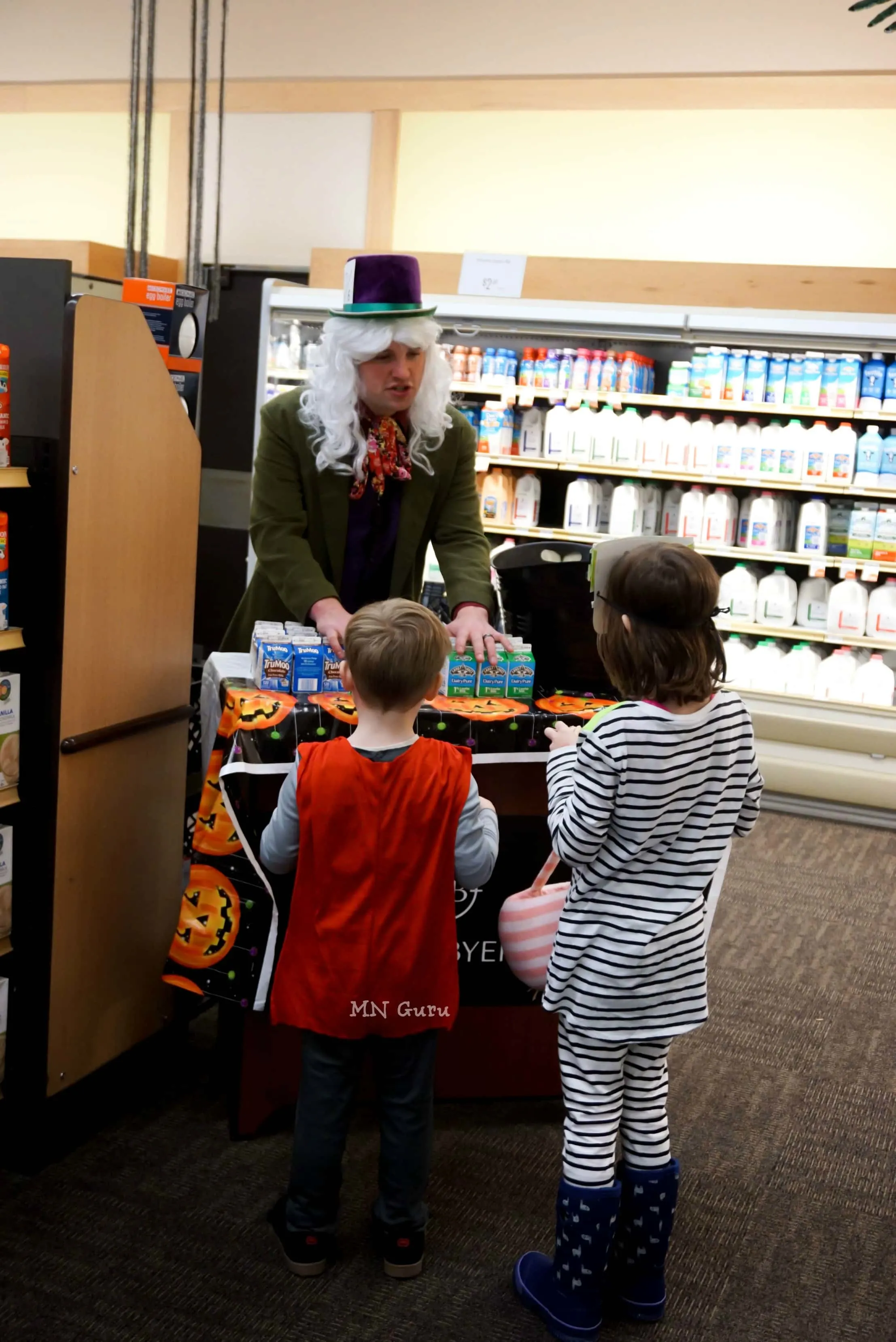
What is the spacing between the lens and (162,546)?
277cm

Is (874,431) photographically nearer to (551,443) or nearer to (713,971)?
(551,443)

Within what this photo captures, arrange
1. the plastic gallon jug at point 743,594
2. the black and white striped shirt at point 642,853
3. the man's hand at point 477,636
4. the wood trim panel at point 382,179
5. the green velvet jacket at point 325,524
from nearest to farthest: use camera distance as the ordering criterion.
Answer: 1. the black and white striped shirt at point 642,853
2. the man's hand at point 477,636
3. the green velvet jacket at point 325,524
4. the plastic gallon jug at point 743,594
5. the wood trim panel at point 382,179

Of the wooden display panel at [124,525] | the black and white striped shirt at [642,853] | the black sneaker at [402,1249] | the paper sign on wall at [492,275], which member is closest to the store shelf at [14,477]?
the wooden display panel at [124,525]

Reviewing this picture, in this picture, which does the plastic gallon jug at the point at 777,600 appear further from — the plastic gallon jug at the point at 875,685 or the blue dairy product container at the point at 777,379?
the blue dairy product container at the point at 777,379

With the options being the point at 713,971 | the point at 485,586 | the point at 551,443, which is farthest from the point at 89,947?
the point at 551,443

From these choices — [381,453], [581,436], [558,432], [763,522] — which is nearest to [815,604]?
[763,522]

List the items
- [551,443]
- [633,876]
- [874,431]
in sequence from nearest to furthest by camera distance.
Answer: [633,876]
[874,431]
[551,443]

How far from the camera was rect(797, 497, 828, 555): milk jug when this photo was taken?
19.2ft

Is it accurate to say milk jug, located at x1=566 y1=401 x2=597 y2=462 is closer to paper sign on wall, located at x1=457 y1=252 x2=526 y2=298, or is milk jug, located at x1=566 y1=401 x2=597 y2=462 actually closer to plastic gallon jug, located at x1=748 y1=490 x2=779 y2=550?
paper sign on wall, located at x1=457 y1=252 x2=526 y2=298

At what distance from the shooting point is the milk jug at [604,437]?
19.8 ft

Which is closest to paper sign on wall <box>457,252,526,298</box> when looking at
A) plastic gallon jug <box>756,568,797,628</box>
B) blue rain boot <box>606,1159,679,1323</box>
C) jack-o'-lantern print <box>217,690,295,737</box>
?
plastic gallon jug <box>756,568,797,628</box>

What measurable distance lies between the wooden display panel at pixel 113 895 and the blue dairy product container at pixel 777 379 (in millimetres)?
3812

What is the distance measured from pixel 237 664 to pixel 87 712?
405 mm

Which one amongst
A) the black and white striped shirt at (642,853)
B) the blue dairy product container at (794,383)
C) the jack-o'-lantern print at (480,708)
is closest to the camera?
the black and white striped shirt at (642,853)
